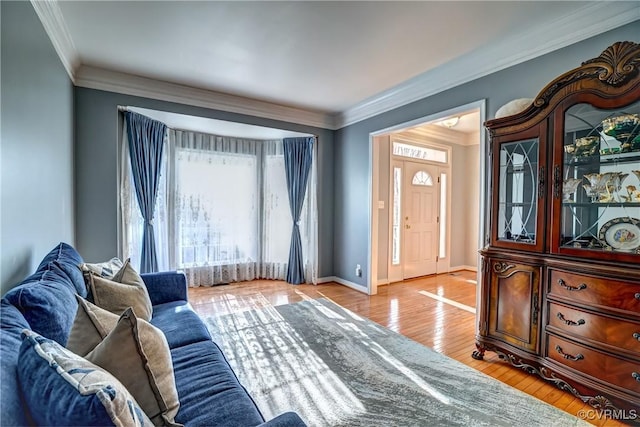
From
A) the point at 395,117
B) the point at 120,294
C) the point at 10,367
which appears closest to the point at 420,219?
the point at 395,117

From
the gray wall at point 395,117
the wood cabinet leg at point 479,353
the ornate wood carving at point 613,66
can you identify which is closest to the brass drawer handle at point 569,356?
the wood cabinet leg at point 479,353

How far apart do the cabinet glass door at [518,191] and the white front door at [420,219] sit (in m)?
2.75

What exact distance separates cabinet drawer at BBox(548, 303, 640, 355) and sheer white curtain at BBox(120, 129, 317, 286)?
3.28 m

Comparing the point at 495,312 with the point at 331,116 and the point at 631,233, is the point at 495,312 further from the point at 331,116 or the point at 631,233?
the point at 331,116

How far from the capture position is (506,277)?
2297 millimetres

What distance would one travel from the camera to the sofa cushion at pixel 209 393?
3.62 ft

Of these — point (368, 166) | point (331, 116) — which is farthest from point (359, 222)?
point (331, 116)

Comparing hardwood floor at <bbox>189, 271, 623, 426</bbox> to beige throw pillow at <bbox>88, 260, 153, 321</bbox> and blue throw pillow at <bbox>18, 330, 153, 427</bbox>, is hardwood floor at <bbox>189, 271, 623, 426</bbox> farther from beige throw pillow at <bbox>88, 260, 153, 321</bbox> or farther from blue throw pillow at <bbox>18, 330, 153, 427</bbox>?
blue throw pillow at <bbox>18, 330, 153, 427</bbox>

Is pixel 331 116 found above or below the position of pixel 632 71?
above

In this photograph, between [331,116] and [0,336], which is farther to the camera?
[331,116]

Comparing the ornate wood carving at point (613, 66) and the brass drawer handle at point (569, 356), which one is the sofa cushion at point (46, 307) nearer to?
the brass drawer handle at point (569, 356)

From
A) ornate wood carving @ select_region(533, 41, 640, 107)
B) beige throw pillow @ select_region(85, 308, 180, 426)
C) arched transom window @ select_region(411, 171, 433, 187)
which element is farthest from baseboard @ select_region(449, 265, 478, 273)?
beige throw pillow @ select_region(85, 308, 180, 426)

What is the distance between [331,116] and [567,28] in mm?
3119

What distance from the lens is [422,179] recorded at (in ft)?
17.8
